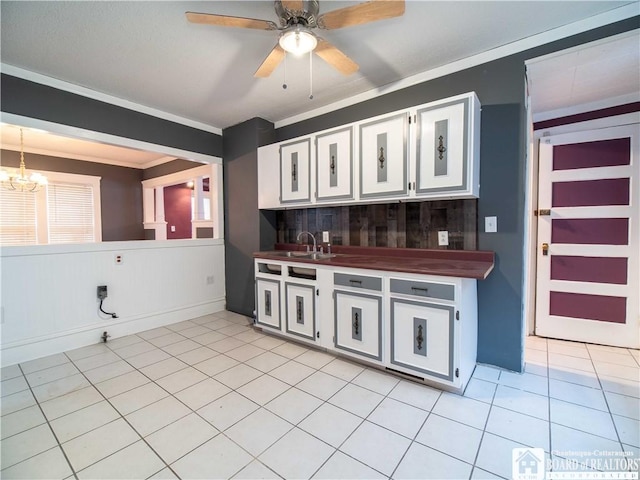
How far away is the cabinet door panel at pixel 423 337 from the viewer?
6.33 feet

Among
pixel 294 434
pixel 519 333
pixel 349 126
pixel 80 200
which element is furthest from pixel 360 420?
pixel 80 200

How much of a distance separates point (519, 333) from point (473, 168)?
133 cm

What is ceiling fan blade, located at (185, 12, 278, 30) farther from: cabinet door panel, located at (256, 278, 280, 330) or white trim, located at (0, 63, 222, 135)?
cabinet door panel, located at (256, 278, 280, 330)

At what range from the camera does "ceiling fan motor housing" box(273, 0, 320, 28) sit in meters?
1.59

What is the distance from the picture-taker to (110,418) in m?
1.77

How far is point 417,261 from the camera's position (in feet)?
7.96

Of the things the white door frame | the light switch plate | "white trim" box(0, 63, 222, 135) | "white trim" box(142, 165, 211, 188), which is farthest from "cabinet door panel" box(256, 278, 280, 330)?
the white door frame

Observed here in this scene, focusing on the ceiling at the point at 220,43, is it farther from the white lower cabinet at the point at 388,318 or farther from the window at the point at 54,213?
the window at the point at 54,213

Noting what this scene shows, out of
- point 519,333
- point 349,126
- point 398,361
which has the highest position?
point 349,126

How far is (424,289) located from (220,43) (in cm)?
232

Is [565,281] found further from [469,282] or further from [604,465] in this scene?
[604,465]

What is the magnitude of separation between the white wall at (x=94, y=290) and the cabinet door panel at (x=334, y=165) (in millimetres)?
1929

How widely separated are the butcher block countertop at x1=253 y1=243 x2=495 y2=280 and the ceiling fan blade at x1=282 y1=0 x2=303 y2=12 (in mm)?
1686

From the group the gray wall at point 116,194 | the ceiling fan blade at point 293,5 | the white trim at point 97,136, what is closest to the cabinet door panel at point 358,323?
the ceiling fan blade at point 293,5
